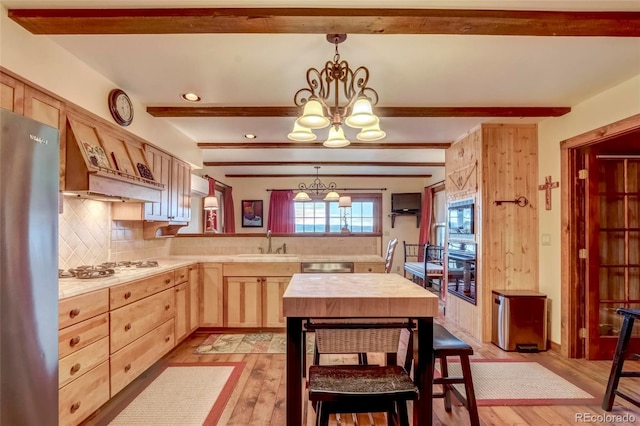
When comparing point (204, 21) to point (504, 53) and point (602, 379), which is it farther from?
point (602, 379)

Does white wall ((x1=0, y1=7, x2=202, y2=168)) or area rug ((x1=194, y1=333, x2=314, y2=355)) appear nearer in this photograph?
white wall ((x1=0, y1=7, x2=202, y2=168))

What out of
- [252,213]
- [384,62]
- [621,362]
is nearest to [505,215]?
[621,362]

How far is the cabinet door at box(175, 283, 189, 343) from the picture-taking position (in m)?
3.33

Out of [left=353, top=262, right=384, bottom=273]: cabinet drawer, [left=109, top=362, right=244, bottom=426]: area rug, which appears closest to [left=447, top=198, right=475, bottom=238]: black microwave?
[left=353, top=262, right=384, bottom=273]: cabinet drawer

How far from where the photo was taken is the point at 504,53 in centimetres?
223

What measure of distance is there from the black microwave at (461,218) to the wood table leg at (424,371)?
101 inches

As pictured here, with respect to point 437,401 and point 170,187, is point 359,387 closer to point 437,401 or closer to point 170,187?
point 437,401

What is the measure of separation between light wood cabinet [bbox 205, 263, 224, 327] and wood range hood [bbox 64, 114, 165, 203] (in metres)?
1.12

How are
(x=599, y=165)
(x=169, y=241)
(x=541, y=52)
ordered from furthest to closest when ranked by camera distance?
(x=169, y=241) < (x=599, y=165) < (x=541, y=52)

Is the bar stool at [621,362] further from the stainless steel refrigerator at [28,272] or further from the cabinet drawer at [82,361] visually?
the cabinet drawer at [82,361]

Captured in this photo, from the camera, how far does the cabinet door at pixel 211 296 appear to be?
389cm

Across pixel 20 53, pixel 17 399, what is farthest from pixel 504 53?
pixel 17 399

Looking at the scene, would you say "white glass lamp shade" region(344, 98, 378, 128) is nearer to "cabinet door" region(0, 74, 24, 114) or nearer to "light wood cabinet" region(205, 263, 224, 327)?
"cabinet door" region(0, 74, 24, 114)

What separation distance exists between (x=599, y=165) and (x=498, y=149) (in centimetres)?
89
